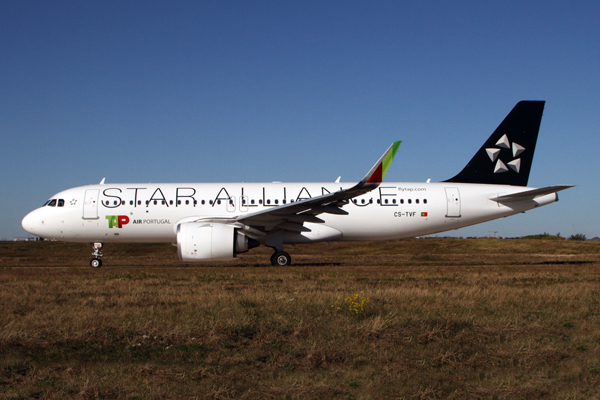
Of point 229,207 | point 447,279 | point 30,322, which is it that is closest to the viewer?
point 30,322

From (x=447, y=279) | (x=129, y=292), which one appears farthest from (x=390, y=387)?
(x=447, y=279)

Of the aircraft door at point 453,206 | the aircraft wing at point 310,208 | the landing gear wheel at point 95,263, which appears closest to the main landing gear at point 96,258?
the landing gear wheel at point 95,263

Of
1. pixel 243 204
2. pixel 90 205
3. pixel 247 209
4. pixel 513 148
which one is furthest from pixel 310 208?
pixel 513 148

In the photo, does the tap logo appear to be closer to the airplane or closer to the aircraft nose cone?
the airplane

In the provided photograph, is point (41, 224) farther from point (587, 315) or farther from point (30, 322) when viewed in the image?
point (587, 315)

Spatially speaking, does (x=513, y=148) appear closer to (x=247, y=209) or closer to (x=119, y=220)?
(x=247, y=209)

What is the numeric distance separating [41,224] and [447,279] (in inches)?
582

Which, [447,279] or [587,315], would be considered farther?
[447,279]

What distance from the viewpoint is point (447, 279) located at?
1186cm

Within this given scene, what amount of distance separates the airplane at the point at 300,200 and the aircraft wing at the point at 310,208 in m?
0.54

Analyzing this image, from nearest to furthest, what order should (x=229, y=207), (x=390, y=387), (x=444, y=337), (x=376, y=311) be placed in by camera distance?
(x=390, y=387), (x=444, y=337), (x=376, y=311), (x=229, y=207)

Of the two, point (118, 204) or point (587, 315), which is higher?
point (118, 204)

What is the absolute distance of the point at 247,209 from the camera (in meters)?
18.0

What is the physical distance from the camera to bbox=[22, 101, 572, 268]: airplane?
17.9m
